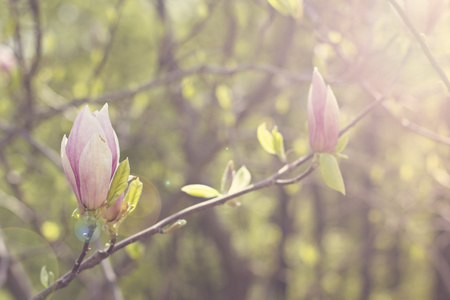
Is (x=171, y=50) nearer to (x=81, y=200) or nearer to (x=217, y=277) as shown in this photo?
(x=81, y=200)

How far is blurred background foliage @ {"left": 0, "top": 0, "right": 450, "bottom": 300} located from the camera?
1.88 metres

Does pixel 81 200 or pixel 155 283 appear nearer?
pixel 81 200

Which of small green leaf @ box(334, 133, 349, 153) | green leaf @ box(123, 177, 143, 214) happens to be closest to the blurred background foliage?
small green leaf @ box(334, 133, 349, 153)

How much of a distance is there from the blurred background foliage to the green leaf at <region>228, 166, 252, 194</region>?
33 cm

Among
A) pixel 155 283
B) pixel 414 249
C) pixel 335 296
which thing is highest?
pixel 414 249

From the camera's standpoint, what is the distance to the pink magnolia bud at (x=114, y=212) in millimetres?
762

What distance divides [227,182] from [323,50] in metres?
1.13

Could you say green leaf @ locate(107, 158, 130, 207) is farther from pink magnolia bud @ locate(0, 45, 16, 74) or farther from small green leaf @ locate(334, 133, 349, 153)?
pink magnolia bud @ locate(0, 45, 16, 74)

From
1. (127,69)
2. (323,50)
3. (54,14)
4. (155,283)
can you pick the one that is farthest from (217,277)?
(323,50)

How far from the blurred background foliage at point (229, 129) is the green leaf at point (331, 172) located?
0.73 feet

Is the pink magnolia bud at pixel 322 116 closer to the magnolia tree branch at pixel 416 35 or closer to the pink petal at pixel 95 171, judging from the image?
the magnolia tree branch at pixel 416 35

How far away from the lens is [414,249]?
12.0 ft

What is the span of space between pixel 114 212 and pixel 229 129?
1.81 metres

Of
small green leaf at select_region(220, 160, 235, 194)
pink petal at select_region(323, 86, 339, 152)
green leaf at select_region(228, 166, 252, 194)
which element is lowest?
green leaf at select_region(228, 166, 252, 194)
